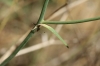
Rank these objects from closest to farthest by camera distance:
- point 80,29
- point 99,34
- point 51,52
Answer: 1. point 99,34
2. point 51,52
3. point 80,29

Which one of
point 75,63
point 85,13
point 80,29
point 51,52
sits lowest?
point 75,63

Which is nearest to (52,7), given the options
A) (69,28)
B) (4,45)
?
(69,28)

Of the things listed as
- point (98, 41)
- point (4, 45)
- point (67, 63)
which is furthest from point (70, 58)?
point (4, 45)

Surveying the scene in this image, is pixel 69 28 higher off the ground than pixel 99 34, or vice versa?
pixel 69 28

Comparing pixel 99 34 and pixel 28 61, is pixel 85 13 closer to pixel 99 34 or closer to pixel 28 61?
pixel 99 34

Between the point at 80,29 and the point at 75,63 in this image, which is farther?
the point at 80,29

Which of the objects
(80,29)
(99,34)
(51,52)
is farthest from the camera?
(80,29)

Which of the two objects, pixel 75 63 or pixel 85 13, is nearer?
pixel 75 63

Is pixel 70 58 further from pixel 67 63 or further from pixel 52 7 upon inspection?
pixel 52 7

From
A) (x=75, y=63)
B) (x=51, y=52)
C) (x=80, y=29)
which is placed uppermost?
(x=80, y=29)
